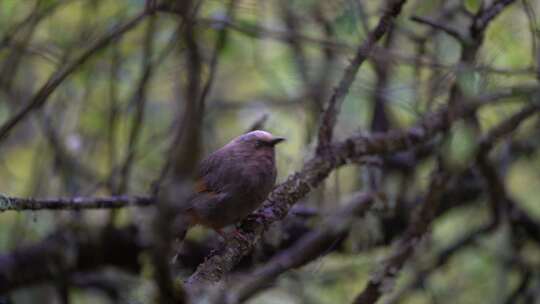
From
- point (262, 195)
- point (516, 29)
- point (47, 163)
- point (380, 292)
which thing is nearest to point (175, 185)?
point (262, 195)

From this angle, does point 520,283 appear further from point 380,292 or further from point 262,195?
point 262,195

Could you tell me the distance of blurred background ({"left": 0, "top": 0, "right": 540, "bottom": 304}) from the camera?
5148 mm

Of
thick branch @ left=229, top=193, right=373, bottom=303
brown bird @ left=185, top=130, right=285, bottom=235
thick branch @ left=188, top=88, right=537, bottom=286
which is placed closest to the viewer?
thick branch @ left=188, top=88, right=537, bottom=286

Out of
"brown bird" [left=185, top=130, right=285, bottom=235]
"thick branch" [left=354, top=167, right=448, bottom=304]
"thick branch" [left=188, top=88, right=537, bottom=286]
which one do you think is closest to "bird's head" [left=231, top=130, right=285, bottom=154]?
"brown bird" [left=185, top=130, right=285, bottom=235]

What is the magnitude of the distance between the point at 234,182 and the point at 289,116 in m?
3.08

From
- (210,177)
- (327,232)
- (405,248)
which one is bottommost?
(327,232)

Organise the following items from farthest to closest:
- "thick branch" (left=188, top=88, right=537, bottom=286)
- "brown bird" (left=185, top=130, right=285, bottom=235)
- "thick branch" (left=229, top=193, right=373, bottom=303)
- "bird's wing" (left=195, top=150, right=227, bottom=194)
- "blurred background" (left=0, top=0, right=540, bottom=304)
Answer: "blurred background" (left=0, top=0, right=540, bottom=304) → "thick branch" (left=229, top=193, right=373, bottom=303) → "bird's wing" (left=195, top=150, right=227, bottom=194) → "brown bird" (left=185, top=130, right=285, bottom=235) → "thick branch" (left=188, top=88, right=537, bottom=286)

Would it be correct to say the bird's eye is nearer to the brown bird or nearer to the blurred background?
the brown bird

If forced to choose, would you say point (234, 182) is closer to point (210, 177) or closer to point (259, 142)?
point (210, 177)

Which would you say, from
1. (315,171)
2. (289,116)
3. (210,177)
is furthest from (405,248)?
(289,116)

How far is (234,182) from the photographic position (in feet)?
14.4

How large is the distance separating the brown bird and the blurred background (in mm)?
342

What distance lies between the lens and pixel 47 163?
22.1ft

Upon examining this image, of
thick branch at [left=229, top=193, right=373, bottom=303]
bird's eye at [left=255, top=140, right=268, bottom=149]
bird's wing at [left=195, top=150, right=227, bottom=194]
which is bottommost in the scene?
thick branch at [left=229, top=193, right=373, bottom=303]
